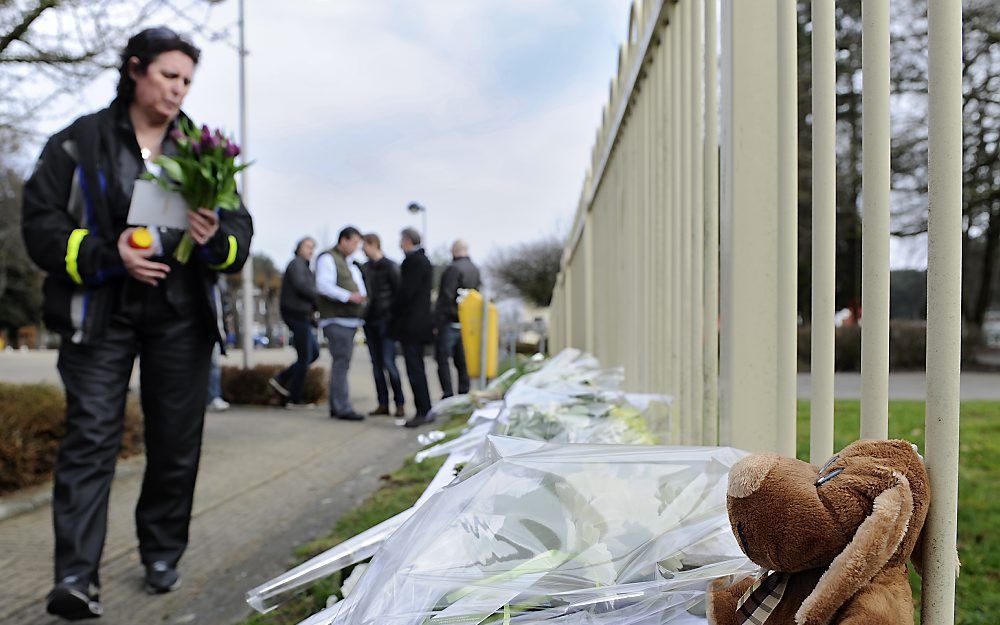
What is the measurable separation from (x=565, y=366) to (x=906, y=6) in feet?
22.7

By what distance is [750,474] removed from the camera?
805mm

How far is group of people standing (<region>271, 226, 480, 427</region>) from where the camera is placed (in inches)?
301

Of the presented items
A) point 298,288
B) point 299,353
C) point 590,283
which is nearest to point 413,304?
point 298,288

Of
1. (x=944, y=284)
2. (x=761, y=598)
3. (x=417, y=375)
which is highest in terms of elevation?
(x=944, y=284)

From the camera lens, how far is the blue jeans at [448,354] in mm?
8070

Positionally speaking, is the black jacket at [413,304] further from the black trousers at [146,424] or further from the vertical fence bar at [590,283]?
the black trousers at [146,424]

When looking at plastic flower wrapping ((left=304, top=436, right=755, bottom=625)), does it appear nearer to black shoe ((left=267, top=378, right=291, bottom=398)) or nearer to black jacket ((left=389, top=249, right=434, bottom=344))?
black jacket ((left=389, top=249, right=434, bottom=344))

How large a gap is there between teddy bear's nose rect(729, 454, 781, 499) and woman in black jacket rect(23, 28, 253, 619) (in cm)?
233

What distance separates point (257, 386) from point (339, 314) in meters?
1.87

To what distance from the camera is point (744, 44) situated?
132 cm

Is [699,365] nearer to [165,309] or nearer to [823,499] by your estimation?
[823,499]

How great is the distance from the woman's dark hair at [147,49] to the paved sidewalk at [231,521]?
1.87 meters

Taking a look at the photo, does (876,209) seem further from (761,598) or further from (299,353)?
(299,353)

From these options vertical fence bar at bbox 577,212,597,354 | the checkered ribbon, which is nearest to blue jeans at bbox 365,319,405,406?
vertical fence bar at bbox 577,212,597,354
